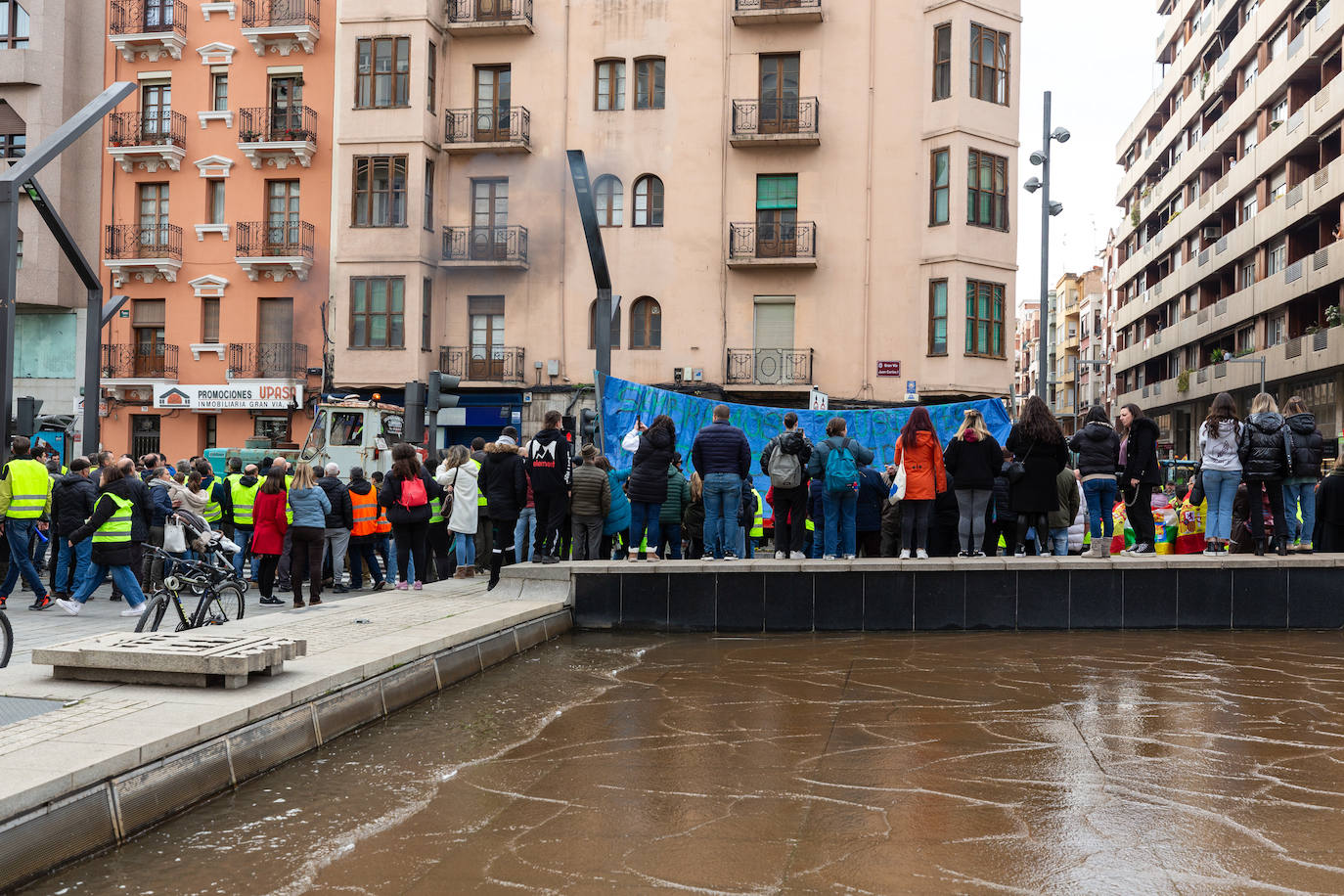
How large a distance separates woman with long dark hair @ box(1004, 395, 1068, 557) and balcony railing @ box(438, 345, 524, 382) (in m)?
20.0

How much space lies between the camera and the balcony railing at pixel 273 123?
108 feet

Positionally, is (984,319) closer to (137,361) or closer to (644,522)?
(644,522)

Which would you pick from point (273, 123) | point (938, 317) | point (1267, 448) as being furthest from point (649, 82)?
point (1267, 448)

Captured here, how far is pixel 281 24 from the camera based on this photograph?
32.8 metres

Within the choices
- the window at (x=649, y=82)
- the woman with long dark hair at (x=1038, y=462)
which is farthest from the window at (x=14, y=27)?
the woman with long dark hair at (x=1038, y=462)

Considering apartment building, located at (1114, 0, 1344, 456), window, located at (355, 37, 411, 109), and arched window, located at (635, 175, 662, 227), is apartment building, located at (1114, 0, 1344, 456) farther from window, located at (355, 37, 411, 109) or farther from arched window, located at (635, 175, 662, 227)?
window, located at (355, 37, 411, 109)

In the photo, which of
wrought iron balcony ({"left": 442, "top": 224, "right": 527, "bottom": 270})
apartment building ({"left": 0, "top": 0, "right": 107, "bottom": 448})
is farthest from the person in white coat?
apartment building ({"left": 0, "top": 0, "right": 107, "bottom": 448})

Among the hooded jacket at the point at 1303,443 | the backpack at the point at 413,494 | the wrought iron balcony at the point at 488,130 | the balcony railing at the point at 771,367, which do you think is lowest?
the backpack at the point at 413,494

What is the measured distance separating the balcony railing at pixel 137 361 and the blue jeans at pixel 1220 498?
92.5ft

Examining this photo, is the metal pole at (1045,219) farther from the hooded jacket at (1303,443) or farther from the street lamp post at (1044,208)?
the hooded jacket at (1303,443)

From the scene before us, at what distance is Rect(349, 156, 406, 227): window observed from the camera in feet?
104

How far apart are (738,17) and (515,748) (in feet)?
89.5

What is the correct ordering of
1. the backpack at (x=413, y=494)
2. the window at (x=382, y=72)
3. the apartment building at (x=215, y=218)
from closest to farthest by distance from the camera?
the backpack at (x=413, y=494) → the window at (x=382, y=72) → the apartment building at (x=215, y=218)

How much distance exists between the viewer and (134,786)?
5.23m
